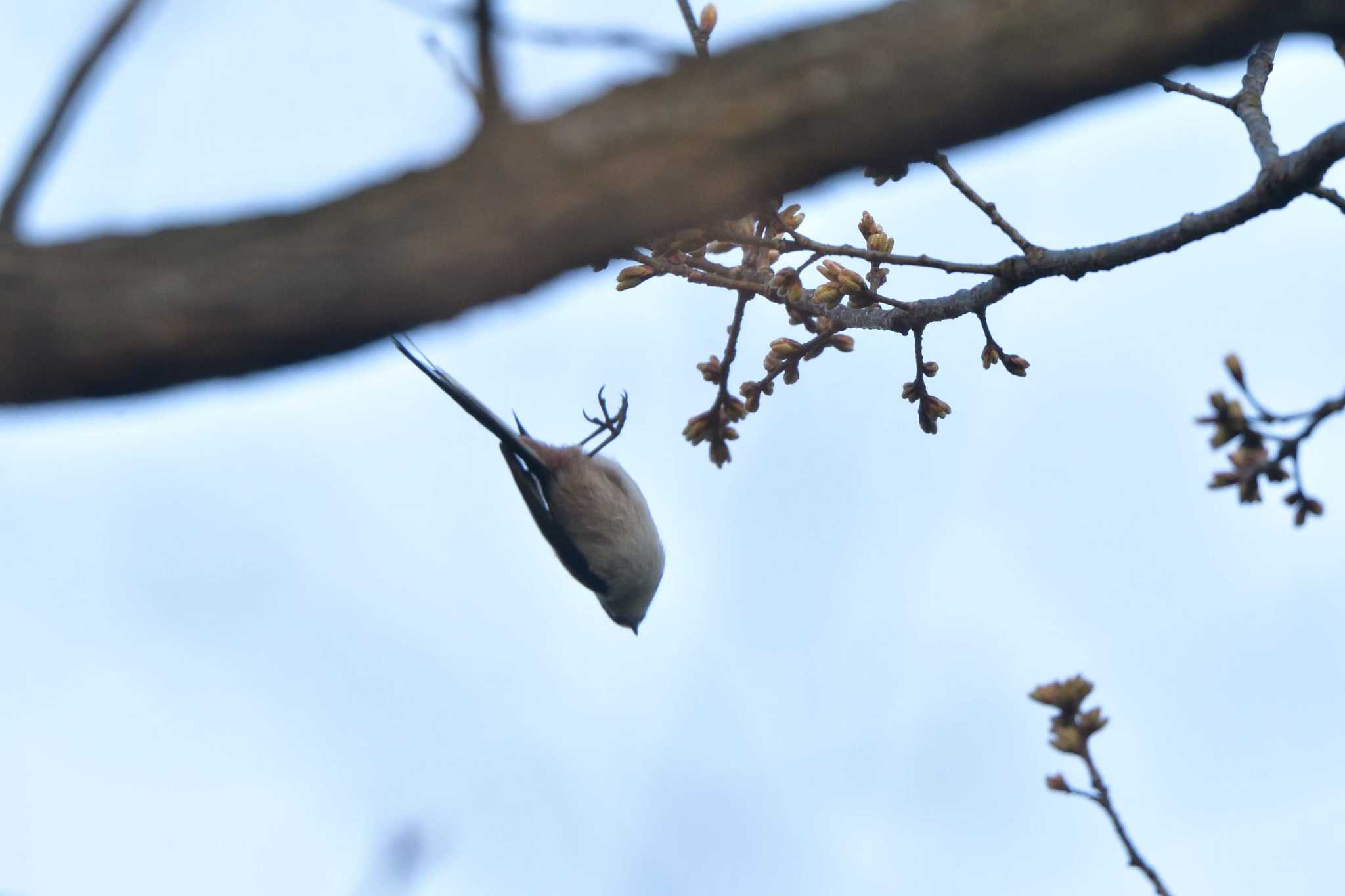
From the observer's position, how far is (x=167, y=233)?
173cm

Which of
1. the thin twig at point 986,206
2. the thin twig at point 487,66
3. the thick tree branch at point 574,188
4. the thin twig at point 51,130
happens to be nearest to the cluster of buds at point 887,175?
the thin twig at point 986,206

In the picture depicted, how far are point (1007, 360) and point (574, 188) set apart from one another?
2625 mm

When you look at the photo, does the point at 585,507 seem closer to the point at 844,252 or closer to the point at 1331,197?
the point at 844,252

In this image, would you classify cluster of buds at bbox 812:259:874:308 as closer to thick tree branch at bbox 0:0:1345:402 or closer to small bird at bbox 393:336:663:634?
thick tree branch at bbox 0:0:1345:402

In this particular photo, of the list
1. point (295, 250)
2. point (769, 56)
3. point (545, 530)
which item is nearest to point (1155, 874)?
point (769, 56)

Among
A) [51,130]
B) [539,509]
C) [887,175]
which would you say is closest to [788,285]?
[887,175]

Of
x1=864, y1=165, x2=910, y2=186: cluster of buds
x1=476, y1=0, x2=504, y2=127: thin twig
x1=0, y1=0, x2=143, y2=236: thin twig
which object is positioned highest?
x1=864, y1=165, x2=910, y2=186: cluster of buds

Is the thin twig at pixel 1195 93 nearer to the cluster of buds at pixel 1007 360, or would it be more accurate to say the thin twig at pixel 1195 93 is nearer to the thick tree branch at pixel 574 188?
the cluster of buds at pixel 1007 360

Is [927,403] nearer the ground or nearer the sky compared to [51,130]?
nearer the sky

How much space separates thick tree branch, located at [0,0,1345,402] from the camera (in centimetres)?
166

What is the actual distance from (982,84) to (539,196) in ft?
2.28

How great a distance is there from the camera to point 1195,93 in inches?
145

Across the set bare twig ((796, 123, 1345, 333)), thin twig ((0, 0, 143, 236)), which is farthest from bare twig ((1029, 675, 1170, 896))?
thin twig ((0, 0, 143, 236))

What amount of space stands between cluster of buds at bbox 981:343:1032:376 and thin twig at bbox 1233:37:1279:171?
1008mm
